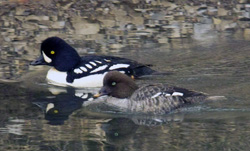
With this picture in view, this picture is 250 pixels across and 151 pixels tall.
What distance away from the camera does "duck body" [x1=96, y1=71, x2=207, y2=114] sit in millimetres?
11211

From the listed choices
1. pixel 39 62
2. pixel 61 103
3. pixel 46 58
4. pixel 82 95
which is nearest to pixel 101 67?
pixel 82 95

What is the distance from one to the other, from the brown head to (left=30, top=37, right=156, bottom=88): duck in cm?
169

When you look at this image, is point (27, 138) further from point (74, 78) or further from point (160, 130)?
point (74, 78)

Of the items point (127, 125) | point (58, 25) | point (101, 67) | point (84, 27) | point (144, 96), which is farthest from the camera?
point (58, 25)

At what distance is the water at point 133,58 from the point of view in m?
9.77

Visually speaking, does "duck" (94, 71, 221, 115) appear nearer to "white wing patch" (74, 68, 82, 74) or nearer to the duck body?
the duck body

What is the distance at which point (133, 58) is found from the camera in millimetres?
14633

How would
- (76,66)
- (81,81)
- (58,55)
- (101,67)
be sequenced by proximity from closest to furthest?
(81,81) < (101,67) < (76,66) < (58,55)

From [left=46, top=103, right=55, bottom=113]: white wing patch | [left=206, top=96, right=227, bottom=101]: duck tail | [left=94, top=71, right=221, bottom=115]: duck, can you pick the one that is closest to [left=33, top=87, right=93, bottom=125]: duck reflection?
[left=46, top=103, right=55, bottom=113]: white wing patch

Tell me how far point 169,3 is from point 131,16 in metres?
1.58

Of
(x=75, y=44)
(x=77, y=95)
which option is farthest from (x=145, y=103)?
(x=75, y=44)

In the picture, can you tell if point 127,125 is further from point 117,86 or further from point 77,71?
point 77,71

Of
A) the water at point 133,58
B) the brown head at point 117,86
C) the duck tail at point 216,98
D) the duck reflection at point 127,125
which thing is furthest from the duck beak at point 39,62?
the duck tail at point 216,98

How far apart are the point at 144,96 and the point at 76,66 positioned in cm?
249
